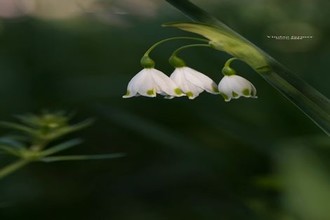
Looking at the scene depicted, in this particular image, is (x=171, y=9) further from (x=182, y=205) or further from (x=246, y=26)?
(x=182, y=205)

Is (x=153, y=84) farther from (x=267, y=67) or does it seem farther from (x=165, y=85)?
(x=267, y=67)

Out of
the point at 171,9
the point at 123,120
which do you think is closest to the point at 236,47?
the point at 171,9

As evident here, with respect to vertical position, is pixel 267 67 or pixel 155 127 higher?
pixel 155 127

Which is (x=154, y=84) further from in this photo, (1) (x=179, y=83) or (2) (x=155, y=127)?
(2) (x=155, y=127)

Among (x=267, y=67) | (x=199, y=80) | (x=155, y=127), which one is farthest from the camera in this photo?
(x=155, y=127)

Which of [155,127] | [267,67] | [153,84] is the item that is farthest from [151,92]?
[155,127]

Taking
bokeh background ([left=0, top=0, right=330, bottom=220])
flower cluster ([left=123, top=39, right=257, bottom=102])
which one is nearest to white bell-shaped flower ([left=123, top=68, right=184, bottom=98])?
flower cluster ([left=123, top=39, right=257, bottom=102])

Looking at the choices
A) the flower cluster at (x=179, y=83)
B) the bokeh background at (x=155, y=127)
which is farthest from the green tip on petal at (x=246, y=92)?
the bokeh background at (x=155, y=127)

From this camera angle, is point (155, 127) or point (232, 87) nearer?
point (232, 87)

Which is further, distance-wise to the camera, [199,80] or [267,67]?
[199,80]

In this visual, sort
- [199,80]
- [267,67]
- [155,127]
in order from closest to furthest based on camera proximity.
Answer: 1. [267,67]
2. [199,80]
3. [155,127]

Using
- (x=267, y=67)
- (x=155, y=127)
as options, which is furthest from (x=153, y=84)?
(x=155, y=127)
